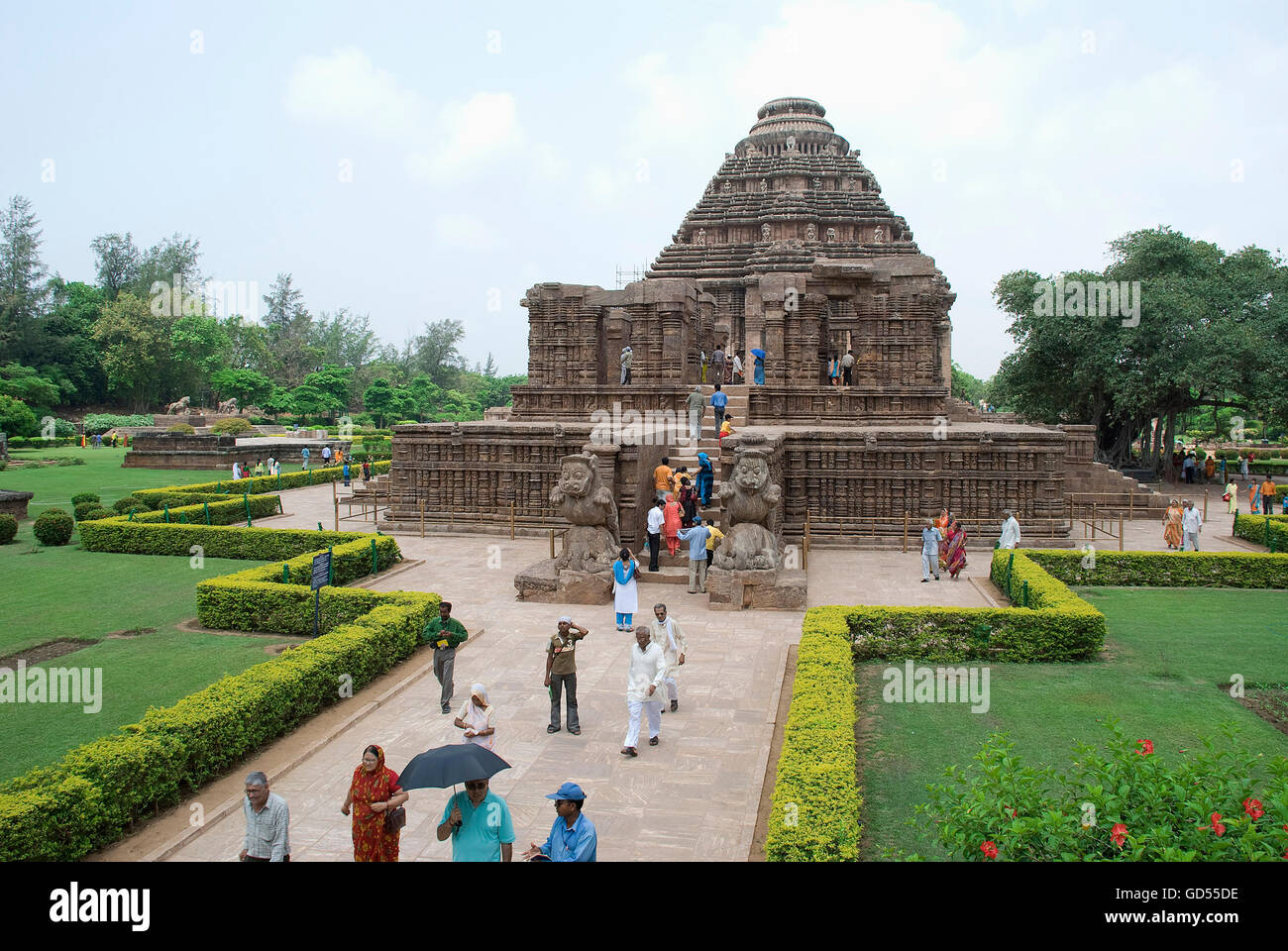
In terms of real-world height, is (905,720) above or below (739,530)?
below

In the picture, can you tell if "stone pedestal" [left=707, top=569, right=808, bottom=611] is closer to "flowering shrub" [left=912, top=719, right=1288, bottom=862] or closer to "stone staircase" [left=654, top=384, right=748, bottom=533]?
"stone staircase" [left=654, top=384, right=748, bottom=533]

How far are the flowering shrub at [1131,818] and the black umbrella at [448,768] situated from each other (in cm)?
241

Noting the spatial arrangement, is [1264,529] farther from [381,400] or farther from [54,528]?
[381,400]

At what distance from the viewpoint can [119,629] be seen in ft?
36.8

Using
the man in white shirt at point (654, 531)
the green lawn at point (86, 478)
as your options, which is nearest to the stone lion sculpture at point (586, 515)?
the man in white shirt at point (654, 531)

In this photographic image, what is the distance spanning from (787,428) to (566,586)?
24.8ft

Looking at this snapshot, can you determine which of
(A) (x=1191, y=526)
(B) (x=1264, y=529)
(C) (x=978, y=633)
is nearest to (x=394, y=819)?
(C) (x=978, y=633)

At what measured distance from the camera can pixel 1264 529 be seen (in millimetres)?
16766

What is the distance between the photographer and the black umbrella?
4.58 meters

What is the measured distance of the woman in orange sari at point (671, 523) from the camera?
13.9 meters

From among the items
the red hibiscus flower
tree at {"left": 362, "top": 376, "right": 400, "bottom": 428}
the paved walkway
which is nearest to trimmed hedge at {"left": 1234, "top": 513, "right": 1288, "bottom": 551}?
the paved walkway
